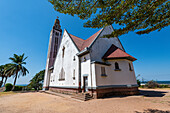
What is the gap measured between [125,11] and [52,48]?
25.1 m

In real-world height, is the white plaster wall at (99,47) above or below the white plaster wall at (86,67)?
above

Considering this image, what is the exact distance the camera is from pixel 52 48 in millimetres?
26484

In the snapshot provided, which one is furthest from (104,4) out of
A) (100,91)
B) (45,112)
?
(100,91)

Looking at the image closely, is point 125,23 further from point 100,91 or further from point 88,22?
point 100,91

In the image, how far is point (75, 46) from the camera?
1557 cm

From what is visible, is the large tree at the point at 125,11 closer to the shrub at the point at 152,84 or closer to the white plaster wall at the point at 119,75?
the white plaster wall at the point at 119,75

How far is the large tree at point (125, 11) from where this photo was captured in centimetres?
529

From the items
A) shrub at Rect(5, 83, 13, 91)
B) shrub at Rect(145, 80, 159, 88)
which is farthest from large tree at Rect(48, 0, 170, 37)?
shrub at Rect(5, 83, 13, 91)

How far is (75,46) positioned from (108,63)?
721 cm

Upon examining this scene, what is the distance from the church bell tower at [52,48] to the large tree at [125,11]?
20.5 metres

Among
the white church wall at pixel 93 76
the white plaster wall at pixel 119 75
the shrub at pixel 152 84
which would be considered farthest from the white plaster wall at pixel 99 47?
the shrub at pixel 152 84

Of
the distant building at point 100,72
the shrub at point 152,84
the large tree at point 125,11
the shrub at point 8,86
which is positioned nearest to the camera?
the large tree at point 125,11

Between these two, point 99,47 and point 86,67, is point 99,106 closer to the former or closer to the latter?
point 86,67

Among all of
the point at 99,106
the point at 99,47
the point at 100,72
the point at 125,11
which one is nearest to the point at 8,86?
the point at 100,72
